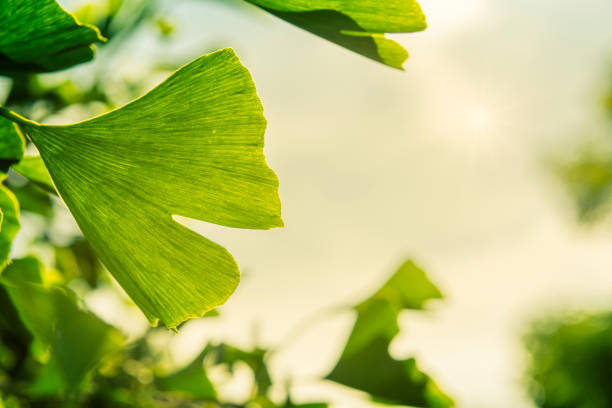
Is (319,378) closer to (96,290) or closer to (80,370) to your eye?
(80,370)

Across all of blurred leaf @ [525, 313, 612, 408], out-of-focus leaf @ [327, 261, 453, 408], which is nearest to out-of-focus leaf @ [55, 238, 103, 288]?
out-of-focus leaf @ [327, 261, 453, 408]

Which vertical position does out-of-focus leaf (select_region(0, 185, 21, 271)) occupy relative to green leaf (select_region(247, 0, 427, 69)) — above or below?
below

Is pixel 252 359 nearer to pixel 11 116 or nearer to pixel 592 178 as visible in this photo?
pixel 11 116

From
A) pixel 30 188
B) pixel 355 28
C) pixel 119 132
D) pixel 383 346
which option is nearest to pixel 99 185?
pixel 119 132

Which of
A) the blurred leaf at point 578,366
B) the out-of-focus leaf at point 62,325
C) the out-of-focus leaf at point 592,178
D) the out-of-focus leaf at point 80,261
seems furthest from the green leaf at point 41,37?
the out-of-focus leaf at point 592,178

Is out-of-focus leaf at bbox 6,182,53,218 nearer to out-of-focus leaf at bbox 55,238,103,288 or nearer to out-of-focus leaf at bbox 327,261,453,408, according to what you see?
out-of-focus leaf at bbox 55,238,103,288

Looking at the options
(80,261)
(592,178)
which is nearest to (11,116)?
(80,261)
